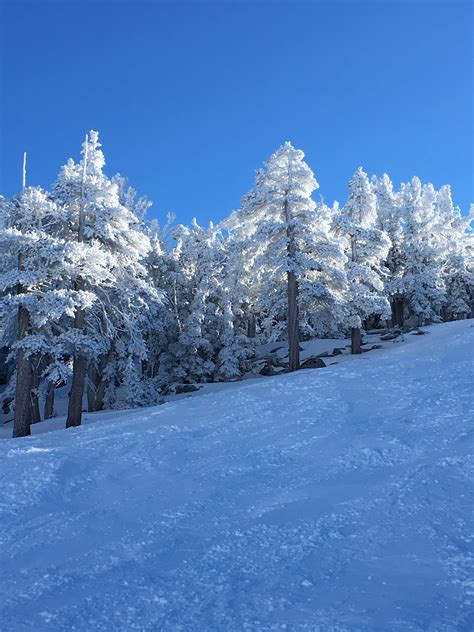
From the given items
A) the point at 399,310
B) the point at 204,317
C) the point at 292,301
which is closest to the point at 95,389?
the point at 204,317

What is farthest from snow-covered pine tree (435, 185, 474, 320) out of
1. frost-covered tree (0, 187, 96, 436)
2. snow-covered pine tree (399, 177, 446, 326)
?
frost-covered tree (0, 187, 96, 436)

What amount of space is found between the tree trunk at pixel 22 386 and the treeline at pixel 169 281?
37 millimetres

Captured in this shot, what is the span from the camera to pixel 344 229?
1169 inches

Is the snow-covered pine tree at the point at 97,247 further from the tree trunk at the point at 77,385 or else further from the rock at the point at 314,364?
the rock at the point at 314,364

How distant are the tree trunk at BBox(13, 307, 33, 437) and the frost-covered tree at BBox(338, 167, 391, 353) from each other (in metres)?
16.4

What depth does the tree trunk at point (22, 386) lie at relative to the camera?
18094 millimetres

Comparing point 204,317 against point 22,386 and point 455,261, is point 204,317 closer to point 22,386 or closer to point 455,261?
point 22,386

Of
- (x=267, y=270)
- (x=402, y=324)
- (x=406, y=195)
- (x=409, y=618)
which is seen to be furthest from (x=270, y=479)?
(x=406, y=195)

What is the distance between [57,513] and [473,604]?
5861 millimetres

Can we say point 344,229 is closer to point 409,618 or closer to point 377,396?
point 377,396

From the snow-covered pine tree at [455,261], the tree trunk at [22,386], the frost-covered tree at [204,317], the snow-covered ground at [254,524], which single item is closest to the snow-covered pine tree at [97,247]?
the tree trunk at [22,386]

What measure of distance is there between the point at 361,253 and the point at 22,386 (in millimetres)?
20570

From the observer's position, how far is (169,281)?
36875 millimetres

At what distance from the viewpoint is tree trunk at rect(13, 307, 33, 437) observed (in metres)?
18.1
